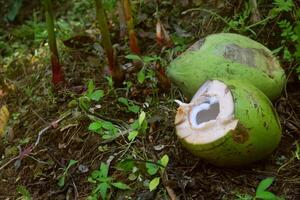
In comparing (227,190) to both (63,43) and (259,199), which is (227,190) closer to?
(259,199)

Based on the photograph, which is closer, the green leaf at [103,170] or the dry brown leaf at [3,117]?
the green leaf at [103,170]

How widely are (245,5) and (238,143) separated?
3.36ft

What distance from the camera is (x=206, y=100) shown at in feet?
6.73

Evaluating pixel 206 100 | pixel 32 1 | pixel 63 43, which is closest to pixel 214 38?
pixel 206 100

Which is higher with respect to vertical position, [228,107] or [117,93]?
[228,107]

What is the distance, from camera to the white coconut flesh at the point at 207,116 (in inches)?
75.4

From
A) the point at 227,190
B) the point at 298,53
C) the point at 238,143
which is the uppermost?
the point at 298,53

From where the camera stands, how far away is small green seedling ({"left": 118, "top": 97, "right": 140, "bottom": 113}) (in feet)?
7.78

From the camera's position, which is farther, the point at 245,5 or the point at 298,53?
the point at 245,5

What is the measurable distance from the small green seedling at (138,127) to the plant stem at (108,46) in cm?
40

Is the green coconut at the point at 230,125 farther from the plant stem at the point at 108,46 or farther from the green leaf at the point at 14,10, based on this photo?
the green leaf at the point at 14,10

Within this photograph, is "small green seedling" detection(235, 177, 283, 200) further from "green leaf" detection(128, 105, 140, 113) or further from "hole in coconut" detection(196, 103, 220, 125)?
"green leaf" detection(128, 105, 140, 113)

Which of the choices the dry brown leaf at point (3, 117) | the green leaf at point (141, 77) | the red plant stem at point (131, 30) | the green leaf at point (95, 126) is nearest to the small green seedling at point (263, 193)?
the green leaf at point (95, 126)

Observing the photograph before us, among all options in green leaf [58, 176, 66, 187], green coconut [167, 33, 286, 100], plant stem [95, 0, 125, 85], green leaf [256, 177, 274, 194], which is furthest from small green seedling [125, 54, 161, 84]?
green leaf [256, 177, 274, 194]
